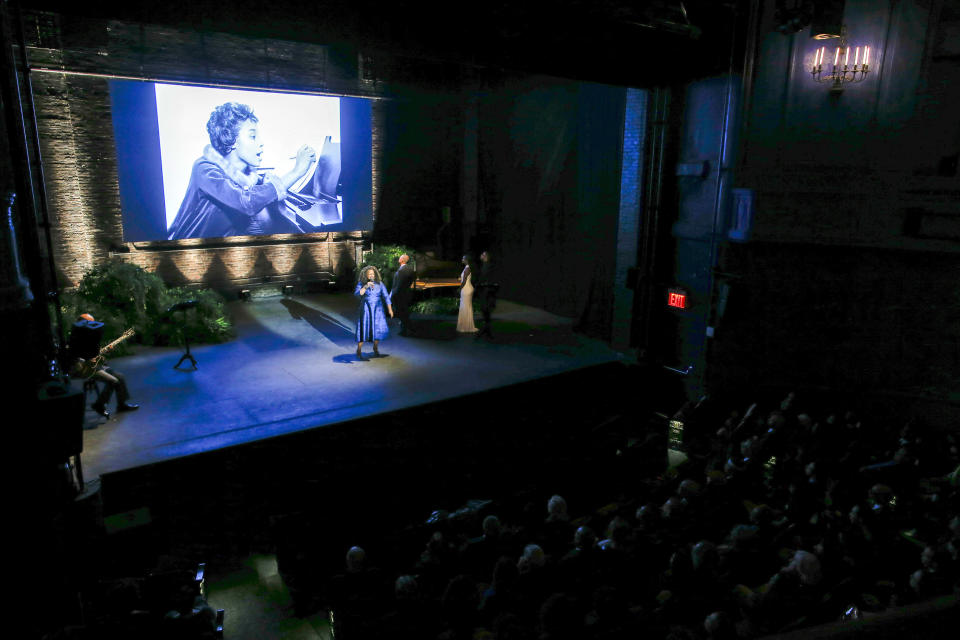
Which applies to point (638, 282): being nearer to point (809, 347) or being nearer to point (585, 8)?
point (809, 347)

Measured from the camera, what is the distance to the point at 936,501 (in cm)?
539

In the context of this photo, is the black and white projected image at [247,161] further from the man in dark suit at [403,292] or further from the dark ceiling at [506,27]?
the dark ceiling at [506,27]

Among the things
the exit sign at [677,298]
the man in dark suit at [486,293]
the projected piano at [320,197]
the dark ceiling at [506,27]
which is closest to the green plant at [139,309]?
the projected piano at [320,197]

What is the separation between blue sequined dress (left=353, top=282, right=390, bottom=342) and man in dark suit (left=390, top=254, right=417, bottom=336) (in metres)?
0.93

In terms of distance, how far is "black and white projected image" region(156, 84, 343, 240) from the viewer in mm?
11930

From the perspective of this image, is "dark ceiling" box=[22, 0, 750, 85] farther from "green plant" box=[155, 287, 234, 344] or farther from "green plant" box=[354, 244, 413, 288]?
"green plant" box=[354, 244, 413, 288]

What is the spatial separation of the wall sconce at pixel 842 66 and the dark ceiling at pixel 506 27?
1082 mm

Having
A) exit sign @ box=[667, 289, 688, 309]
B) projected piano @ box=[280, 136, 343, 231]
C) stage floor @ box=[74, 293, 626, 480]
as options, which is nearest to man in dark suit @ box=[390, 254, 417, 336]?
stage floor @ box=[74, 293, 626, 480]

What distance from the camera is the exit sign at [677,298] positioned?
9789 mm

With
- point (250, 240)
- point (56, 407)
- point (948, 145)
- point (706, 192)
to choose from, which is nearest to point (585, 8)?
point (706, 192)

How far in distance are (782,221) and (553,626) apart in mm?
6491

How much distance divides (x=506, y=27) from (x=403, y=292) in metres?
4.57

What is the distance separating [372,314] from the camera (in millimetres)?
9273

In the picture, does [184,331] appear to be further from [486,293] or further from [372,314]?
[486,293]
